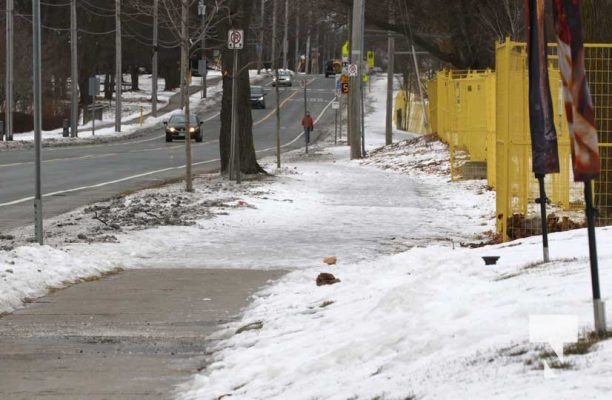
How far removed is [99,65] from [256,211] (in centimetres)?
7417

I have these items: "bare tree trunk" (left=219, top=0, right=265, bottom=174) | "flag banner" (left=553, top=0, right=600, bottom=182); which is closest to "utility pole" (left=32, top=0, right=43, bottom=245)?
"flag banner" (left=553, top=0, right=600, bottom=182)

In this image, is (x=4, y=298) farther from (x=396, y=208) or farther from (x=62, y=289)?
(x=396, y=208)

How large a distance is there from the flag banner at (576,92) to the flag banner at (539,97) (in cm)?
248

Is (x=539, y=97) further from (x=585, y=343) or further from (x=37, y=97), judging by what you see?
(x=37, y=97)

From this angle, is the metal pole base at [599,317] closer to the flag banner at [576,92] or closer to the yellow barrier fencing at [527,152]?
the flag banner at [576,92]

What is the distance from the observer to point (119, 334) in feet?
28.7

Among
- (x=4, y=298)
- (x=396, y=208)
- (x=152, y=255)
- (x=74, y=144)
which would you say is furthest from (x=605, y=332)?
(x=74, y=144)

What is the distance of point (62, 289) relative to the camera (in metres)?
10.9

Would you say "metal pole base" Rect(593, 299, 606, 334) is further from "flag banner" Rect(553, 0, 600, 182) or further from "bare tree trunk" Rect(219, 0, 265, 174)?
"bare tree trunk" Rect(219, 0, 265, 174)

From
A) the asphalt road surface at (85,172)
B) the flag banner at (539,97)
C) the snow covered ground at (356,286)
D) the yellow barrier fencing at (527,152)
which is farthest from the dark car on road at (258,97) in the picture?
the flag banner at (539,97)

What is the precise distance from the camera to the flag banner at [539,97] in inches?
338

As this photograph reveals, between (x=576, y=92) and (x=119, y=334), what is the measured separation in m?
4.24

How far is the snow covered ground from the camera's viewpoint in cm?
583
